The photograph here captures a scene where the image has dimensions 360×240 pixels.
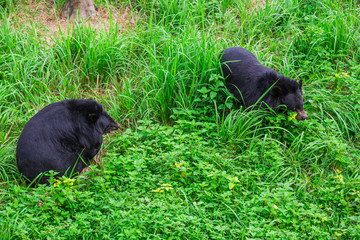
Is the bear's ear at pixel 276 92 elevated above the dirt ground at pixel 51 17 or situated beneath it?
situated beneath

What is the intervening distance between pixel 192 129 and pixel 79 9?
10.4 feet

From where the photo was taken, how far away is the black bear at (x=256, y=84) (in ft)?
16.0

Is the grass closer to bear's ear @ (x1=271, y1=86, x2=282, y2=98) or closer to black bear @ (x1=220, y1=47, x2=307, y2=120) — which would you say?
black bear @ (x1=220, y1=47, x2=307, y2=120)

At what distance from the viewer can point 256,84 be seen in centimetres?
500

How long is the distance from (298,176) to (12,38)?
14.9 feet

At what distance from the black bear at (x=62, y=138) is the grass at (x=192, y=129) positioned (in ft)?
0.63

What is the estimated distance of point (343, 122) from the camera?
5055 mm

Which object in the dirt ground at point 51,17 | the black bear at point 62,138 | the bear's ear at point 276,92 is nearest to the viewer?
the black bear at point 62,138

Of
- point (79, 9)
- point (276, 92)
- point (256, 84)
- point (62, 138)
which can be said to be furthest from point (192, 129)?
point (79, 9)

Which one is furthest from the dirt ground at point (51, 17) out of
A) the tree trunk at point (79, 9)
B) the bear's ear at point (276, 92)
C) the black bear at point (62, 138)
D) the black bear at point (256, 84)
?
the bear's ear at point (276, 92)

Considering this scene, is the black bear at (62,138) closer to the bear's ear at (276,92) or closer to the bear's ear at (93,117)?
the bear's ear at (93,117)

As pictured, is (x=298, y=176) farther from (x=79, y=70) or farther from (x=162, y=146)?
(x=79, y=70)

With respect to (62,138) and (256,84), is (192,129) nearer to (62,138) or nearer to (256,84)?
(256,84)

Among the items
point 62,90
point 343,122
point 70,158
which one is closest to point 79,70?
point 62,90
